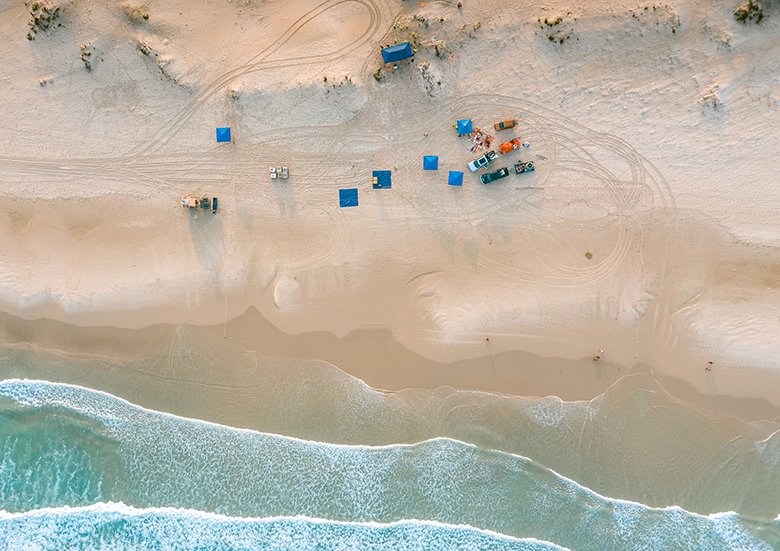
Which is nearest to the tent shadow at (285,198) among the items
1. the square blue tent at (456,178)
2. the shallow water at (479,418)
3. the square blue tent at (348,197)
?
the square blue tent at (348,197)

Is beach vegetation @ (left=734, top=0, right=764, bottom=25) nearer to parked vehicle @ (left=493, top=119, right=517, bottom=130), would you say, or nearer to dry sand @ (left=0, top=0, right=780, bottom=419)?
dry sand @ (left=0, top=0, right=780, bottom=419)

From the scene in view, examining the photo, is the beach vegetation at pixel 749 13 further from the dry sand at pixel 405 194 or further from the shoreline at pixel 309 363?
the shoreline at pixel 309 363

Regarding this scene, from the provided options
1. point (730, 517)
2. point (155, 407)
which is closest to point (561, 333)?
point (730, 517)

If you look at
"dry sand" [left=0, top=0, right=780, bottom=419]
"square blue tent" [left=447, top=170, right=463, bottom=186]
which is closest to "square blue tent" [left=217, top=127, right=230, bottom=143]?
"dry sand" [left=0, top=0, right=780, bottom=419]

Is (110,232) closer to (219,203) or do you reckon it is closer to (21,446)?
(219,203)

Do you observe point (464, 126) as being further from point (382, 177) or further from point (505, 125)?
point (382, 177)

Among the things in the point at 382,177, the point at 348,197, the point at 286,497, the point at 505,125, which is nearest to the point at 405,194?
the point at 382,177
